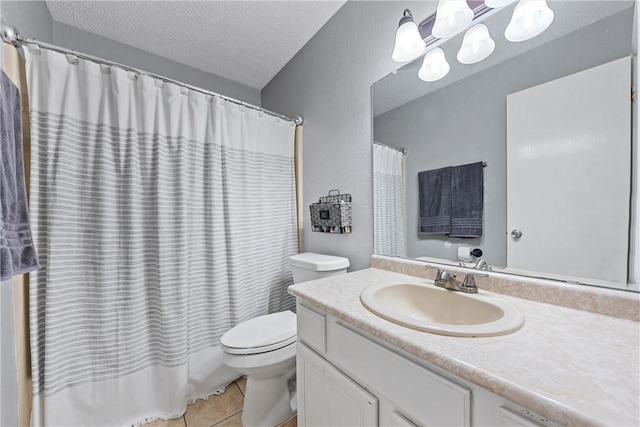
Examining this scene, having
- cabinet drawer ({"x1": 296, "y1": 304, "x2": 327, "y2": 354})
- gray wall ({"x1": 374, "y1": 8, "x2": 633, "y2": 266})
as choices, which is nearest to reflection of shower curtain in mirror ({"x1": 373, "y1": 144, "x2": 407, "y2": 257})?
gray wall ({"x1": 374, "y1": 8, "x2": 633, "y2": 266})

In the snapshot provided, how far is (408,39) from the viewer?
110 centimetres

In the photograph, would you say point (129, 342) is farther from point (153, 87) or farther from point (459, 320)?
point (459, 320)

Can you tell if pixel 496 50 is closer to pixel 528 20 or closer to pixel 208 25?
pixel 528 20

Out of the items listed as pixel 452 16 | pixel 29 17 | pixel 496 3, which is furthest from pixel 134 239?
pixel 496 3

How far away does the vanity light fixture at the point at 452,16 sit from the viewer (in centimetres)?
95

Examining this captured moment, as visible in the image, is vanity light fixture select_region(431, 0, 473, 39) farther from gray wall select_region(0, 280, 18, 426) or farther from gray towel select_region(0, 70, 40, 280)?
gray wall select_region(0, 280, 18, 426)

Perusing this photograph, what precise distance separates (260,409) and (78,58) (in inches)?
78.0

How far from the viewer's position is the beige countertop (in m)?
0.38

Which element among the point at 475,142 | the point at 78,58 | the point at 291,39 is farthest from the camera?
the point at 291,39

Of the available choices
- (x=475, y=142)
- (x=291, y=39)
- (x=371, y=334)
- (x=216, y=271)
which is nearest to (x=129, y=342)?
(x=216, y=271)

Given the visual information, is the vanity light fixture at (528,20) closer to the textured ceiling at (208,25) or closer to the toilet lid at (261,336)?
the textured ceiling at (208,25)

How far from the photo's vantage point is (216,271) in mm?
1567

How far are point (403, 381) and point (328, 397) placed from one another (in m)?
0.37

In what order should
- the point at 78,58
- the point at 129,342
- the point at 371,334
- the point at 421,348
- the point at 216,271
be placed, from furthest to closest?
the point at 216,271, the point at 129,342, the point at 78,58, the point at 371,334, the point at 421,348
